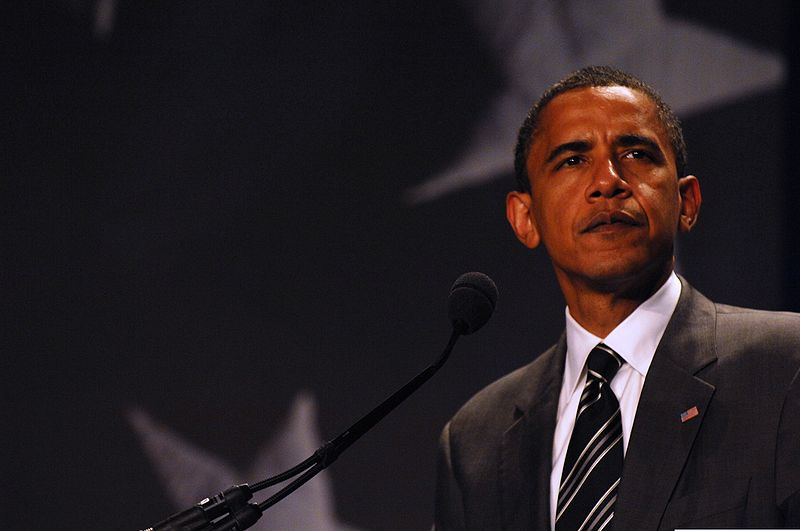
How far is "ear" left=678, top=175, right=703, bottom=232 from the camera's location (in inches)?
70.6

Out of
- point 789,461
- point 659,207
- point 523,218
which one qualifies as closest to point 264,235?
point 523,218

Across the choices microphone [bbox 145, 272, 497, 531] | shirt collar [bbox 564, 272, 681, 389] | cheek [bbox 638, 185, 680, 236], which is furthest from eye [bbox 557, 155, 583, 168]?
microphone [bbox 145, 272, 497, 531]

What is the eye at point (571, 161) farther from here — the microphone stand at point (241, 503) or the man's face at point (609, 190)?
the microphone stand at point (241, 503)

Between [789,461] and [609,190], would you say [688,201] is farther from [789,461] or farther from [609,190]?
[789,461]

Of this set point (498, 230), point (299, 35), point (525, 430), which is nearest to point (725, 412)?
point (525, 430)

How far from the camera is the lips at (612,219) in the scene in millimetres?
1650

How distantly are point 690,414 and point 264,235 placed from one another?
4.39 feet

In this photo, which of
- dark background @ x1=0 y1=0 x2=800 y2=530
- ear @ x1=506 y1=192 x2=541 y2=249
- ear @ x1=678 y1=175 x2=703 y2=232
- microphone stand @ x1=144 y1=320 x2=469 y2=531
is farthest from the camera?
dark background @ x1=0 y1=0 x2=800 y2=530

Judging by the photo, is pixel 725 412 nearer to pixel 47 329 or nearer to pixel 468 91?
pixel 468 91

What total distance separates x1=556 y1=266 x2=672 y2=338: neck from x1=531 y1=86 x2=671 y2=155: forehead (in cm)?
24

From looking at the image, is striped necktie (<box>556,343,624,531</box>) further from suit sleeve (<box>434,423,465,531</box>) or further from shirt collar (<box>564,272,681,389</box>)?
suit sleeve (<box>434,423,465,531</box>)

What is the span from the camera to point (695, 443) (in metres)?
1.55

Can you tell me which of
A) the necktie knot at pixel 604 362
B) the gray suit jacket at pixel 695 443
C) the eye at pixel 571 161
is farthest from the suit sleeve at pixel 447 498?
the eye at pixel 571 161

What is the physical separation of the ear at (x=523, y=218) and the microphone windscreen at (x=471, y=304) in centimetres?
47
